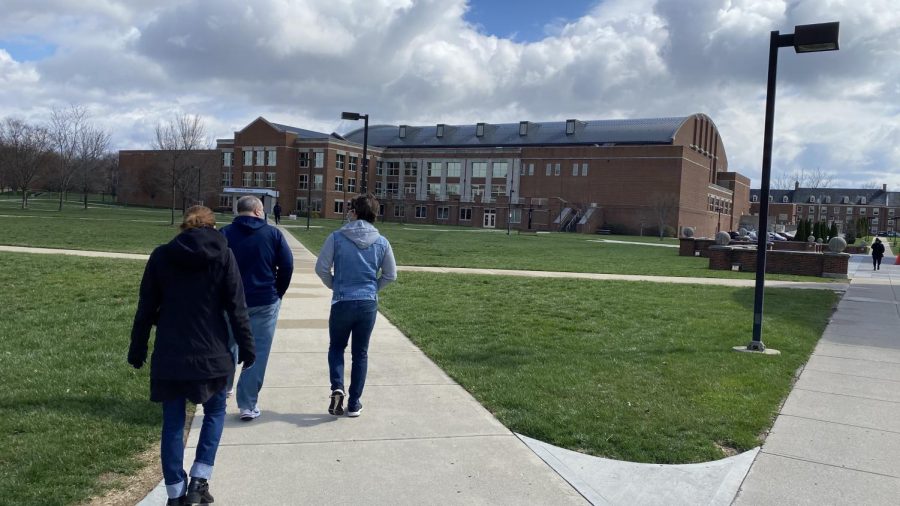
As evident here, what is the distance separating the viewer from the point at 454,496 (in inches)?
163

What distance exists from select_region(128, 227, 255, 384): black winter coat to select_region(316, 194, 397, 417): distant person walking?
1.56m

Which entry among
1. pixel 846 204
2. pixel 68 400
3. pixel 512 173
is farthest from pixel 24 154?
pixel 846 204

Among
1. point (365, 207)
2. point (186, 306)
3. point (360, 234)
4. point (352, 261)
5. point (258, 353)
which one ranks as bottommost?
point (258, 353)

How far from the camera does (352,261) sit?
5.49m

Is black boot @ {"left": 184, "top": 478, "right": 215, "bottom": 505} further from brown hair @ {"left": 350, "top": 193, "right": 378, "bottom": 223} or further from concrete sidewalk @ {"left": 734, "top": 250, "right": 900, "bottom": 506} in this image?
concrete sidewalk @ {"left": 734, "top": 250, "right": 900, "bottom": 506}

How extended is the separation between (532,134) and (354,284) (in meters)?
88.6

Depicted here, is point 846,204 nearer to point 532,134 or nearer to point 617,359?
point 532,134

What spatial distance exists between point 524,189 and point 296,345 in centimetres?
7809

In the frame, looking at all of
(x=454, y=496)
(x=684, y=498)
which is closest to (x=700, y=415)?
(x=684, y=498)

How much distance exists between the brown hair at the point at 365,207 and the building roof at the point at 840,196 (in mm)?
166373

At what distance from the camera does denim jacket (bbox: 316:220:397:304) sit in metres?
5.49

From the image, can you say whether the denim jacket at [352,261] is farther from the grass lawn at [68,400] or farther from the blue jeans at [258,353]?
the grass lawn at [68,400]

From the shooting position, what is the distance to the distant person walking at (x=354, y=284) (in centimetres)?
549

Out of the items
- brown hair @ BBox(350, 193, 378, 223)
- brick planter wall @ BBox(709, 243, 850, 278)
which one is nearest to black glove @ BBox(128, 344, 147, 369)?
brown hair @ BBox(350, 193, 378, 223)
